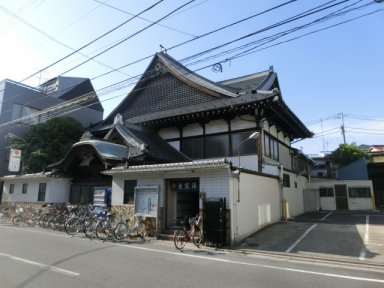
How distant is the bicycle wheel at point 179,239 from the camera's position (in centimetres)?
1071

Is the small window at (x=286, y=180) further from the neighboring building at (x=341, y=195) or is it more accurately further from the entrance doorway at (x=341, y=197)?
the entrance doorway at (x=341, y=197)

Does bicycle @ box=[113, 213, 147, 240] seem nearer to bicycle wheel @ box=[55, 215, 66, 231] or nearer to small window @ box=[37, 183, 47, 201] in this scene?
bicycle wheel @ box=[55, 215, 66, 231]

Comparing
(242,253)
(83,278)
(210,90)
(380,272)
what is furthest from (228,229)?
(210,90)

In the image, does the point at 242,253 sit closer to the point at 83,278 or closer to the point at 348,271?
the point at 348,271

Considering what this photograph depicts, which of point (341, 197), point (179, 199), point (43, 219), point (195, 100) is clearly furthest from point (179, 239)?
point (341, 197)

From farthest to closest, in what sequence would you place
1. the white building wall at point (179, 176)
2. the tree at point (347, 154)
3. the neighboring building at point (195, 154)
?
1. the tree at point (347, 154)
2. the neighboring building at point (195, 154)
3. the white building wall at point (179, 176)

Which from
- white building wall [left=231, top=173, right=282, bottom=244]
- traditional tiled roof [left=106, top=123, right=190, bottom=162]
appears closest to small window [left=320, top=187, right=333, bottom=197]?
white building wall [left=231, top=173, right=282, bottom=244]

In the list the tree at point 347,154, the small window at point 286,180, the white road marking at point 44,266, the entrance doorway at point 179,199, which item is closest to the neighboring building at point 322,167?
the tree at point 347,154

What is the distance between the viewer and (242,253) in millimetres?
10094

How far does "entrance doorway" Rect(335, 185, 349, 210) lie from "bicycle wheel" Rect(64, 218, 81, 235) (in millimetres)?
22122

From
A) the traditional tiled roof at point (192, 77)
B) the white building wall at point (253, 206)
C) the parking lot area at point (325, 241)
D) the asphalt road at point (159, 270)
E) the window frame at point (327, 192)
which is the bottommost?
the asphalt road at point (159, 270)

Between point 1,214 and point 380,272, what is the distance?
75.9ft

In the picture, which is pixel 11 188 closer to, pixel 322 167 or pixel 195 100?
pixel 195 100

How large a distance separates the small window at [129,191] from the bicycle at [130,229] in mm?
1481
